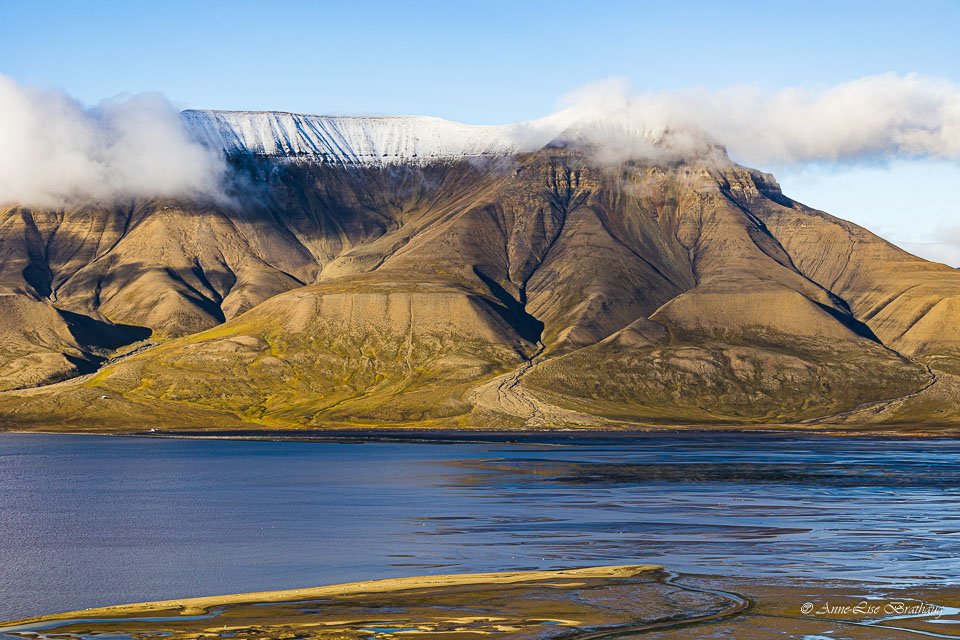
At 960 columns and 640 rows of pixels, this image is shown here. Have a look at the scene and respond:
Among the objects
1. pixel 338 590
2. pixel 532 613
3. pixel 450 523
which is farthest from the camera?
pixel 450 523

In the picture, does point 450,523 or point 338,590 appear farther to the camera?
point 450,523

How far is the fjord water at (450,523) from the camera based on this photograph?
64562 mm

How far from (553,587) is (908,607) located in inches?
679

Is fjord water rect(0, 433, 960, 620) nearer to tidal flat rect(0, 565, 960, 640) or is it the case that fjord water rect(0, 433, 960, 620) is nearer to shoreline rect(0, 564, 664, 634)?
shoreline rect(0, 564, 664, 634)

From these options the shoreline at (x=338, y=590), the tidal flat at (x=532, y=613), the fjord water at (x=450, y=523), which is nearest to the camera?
the tidal flat at (x=532, y=613)

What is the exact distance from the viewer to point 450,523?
88.9 metres

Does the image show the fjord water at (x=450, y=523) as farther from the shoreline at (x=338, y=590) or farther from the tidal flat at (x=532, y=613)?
the tidal flat at (x=532, y=613)

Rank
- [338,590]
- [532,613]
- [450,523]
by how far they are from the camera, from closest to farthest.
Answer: [532,613], [338,590], [450,523]

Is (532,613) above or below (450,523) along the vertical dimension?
above

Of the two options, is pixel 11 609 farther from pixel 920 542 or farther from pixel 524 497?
pixel 524 497

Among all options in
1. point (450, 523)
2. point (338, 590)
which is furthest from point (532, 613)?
point (450, 523)

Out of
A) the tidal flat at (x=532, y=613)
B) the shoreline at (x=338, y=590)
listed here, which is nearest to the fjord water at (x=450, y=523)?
the shoreline at (x=338, y=590)

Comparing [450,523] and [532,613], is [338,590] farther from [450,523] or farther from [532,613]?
[450,523]

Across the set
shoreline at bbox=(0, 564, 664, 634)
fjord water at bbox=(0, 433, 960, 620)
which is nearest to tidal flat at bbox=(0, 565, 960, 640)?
shoreline at bbox=(0, 564, 664, 634)
